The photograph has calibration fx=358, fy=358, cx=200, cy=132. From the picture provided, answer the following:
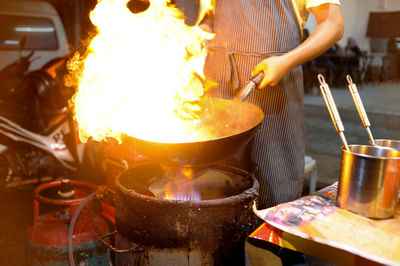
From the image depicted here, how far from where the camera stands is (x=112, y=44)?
2.58m

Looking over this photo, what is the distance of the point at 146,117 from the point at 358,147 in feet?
4.36

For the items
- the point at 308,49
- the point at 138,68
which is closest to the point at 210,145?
the point at 308,49

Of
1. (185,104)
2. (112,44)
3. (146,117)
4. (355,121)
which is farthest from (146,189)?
(355,121)

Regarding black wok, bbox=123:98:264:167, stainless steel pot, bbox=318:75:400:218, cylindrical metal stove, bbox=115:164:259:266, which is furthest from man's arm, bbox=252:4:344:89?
stainless steel pot, bbox=318:75:400:218

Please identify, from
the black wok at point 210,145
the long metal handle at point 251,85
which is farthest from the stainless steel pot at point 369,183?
the long metal handle at point 251,85

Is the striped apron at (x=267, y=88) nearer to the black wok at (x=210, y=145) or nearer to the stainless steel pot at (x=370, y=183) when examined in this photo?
the black wok at (x=210, y=145)

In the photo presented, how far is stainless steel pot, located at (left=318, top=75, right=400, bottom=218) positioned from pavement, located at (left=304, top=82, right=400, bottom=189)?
4307mm

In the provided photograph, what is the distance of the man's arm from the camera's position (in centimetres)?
207

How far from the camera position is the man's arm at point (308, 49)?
6.78 feet

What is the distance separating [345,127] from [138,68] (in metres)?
7.64

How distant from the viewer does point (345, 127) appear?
8.98 m

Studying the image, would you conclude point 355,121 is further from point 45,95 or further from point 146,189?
point 146,189

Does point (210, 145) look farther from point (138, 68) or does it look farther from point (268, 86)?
point (138, 68)

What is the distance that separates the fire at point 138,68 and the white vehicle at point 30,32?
349cm
